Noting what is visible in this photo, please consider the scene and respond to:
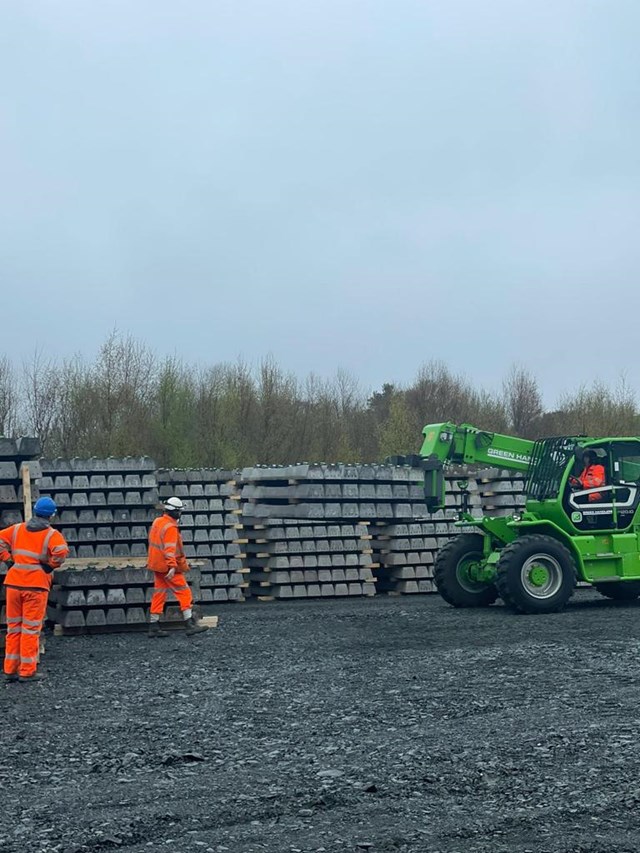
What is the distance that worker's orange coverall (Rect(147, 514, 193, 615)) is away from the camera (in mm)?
14219

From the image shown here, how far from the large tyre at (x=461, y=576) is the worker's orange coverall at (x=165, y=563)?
4.44 metres

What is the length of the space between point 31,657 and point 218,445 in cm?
2271

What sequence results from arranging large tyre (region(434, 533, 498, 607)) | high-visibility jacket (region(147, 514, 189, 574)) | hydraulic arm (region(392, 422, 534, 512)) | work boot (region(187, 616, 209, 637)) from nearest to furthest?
high-visibility jacket (region(147, 514, 189, 574)), work boot (region(187, 616, 209, 637)), hydraulic arm (region(392, 422, 534, 512)), large tyre (region(434, 533, 498, 607))

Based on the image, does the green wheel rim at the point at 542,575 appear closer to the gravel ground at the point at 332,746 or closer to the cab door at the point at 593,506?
the cab door at the point at 593,506

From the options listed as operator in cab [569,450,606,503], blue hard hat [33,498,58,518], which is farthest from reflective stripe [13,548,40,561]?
operator in cab [569,450,606,503]

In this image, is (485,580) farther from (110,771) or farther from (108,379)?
(108,379)

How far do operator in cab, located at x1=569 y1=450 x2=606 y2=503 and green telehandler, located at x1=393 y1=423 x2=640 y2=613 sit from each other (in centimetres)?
1

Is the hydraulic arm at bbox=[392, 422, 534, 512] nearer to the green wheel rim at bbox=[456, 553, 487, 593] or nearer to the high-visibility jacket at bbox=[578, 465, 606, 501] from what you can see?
the high-visibility jacket at bbox=[578, 465, 606, 501]

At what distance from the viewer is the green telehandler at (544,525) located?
15867 millimetres

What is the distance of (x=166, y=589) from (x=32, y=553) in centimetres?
319

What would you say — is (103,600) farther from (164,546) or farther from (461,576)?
(461,576)

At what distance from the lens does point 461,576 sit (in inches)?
683

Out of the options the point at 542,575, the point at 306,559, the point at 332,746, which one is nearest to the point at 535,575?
the point at 542,575

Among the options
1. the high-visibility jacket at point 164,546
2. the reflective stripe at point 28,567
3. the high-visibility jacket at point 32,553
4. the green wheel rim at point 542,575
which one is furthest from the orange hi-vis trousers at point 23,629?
the green wheel rim at point 542,575
